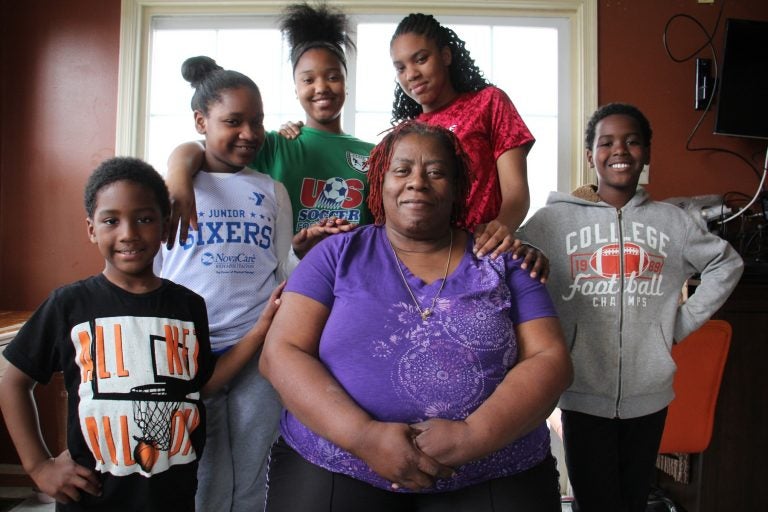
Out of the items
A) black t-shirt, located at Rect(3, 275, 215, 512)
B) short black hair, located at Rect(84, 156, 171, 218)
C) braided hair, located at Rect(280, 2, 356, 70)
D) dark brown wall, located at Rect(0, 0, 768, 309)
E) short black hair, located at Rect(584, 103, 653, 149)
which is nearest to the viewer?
black t-shirt, located at Rect(3, 275, 215, 512)

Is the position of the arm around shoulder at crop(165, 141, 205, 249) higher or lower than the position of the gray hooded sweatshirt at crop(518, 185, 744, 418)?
higher

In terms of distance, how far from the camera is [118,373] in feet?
3.46

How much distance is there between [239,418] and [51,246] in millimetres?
1943

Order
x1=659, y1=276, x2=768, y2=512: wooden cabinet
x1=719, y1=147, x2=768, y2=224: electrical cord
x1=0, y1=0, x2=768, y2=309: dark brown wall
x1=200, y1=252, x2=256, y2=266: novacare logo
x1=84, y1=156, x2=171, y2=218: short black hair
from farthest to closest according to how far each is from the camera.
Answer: x1=0, y1=0, x2=768, y2=309: dark brown wall < x1=719, y1=147, x2=768, y2=224: electrical cord < x1=659, y1=276, x2=768, y2=512: wooden cabinet < x1=200, y1=252, x2=256, y2=266: novacare logo < x1=84, y1=156, x2=171, y2=218: short black hair

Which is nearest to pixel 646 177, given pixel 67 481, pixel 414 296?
pixel 414 296

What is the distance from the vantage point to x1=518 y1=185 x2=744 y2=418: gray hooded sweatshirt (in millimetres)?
1433

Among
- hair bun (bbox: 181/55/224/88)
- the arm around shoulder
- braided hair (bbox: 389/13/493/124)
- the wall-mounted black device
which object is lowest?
the arm around shoulder

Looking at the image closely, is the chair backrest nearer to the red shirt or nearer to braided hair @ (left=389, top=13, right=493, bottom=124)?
the red shirt

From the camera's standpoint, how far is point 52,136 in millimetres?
2678

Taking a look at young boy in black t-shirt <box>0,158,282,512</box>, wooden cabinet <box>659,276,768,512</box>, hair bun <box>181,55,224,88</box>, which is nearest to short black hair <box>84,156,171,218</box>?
young boy in black t-shirt <box>0,158,282,512</box>

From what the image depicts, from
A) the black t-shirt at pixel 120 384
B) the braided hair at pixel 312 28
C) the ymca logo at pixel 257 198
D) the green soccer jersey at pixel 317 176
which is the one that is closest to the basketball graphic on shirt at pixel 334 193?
the green soccer jersey at pixel 317 176

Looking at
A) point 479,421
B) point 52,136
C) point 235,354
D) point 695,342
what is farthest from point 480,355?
point 52,136

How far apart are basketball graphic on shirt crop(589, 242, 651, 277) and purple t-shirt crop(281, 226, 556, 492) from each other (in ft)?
1.35

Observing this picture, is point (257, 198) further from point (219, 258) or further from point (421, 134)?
point (421, 134)
